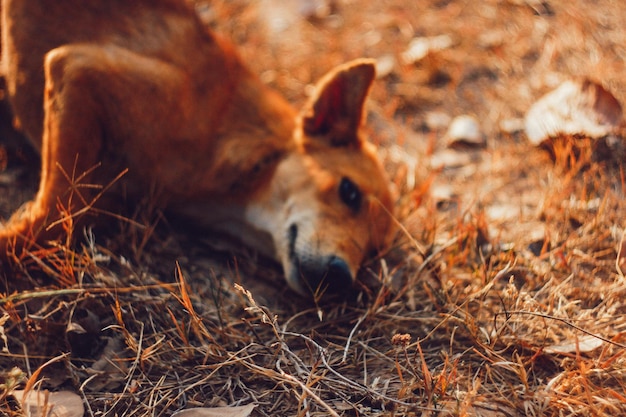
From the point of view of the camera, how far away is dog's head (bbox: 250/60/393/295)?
2.80m

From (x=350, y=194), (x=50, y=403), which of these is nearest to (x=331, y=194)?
(x=350, y=194)

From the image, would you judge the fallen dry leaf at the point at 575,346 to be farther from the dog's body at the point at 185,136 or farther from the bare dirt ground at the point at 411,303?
the dog's body at the point at 185,136

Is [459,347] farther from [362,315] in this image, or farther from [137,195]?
[137,195]

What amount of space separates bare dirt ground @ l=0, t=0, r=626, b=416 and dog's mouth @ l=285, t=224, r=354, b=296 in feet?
0.28

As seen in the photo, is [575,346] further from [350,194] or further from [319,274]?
[350,194]

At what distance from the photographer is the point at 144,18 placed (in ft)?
11.3

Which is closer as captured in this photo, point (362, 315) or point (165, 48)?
point (362, 315)

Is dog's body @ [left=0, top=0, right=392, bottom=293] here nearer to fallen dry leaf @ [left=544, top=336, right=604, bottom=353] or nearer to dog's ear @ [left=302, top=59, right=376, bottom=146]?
dog's ear @ [left=302, top=59, right=376, bottom=146]

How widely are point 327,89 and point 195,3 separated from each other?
2.78m

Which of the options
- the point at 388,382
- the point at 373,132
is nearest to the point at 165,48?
the point at 373,132

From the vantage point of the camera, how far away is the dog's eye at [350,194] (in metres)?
3.07

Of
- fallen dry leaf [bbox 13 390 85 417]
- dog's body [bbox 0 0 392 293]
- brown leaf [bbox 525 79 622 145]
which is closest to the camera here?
fallen dry leaf [bbox 13 390 85 417]

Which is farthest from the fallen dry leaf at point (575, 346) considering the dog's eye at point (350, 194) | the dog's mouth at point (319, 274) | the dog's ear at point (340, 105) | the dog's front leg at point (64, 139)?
the dog's front leg at point (64, 139)

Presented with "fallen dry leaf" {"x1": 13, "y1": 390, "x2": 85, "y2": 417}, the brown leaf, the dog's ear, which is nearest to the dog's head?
the dog's ear
